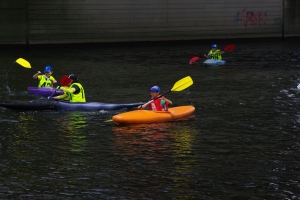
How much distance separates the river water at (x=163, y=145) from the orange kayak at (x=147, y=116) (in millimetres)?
218

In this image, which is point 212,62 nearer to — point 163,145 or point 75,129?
point 75,129

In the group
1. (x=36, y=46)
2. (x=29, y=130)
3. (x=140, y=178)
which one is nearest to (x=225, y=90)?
(x=29, y=130)

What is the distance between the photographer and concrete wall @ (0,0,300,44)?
42250 millimetres

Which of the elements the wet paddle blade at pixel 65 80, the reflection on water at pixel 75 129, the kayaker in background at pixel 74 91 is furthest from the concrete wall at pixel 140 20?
the reflection on water at pixel 75 129

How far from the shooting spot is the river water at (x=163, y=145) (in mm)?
12836

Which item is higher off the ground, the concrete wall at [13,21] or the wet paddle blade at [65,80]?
the concrete wall at [13,21]

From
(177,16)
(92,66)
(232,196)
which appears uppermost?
(177,16)

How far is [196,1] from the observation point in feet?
152

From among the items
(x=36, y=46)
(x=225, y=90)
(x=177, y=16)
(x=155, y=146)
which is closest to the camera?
(x=155, y=146)

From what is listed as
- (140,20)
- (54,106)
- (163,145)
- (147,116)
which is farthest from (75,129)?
(140,20)

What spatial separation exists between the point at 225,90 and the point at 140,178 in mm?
12399

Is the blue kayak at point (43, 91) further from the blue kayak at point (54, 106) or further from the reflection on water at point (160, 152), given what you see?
the reflection on water at point (160, 152)

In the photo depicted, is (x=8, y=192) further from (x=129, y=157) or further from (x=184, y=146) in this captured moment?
(x=184, y=146)

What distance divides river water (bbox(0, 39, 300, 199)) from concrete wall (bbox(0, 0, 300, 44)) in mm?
12711
